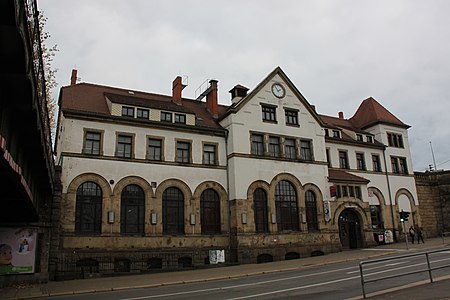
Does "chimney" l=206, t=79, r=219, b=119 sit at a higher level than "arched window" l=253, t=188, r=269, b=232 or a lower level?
higher

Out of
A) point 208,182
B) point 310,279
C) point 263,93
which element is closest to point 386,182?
point 263,93

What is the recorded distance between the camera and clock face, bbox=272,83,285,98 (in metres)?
36.0

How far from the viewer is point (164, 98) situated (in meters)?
37.5

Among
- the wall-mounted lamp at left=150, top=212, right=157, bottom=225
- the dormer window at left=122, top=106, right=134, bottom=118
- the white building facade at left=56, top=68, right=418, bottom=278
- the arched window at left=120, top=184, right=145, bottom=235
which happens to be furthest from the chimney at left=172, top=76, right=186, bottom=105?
the wall-mounted lamp at left=150, top=212, right=157, bottom=225

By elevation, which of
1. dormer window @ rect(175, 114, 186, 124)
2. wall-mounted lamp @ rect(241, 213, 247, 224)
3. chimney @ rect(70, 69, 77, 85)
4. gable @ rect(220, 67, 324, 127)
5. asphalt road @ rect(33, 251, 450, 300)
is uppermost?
chimney @ rect(70, 69, 77, 85)

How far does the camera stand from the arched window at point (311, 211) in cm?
3456

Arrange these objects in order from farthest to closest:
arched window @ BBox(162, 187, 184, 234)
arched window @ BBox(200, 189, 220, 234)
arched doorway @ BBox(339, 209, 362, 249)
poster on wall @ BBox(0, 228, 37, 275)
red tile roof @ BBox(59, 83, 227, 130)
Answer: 1. arched doorway @ BBox(339, 209, 362, 249)
2. arched window @ BBox(200, 189, 220, 234)
3. arched window @ BBox(162, 187, 184, 234)
4. red tile roof @ BBox(59, 83, 227, 130)
5. poster on wall @ BBox(0, 228, 37, 275)

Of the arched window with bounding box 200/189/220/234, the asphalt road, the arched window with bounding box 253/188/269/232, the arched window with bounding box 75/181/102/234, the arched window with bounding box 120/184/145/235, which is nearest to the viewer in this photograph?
the asphalt road

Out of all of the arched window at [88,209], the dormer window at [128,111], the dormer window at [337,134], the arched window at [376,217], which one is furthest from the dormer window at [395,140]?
the arched window at [88,209]

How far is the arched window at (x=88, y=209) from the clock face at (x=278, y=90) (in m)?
17.5

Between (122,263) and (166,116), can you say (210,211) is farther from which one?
(166,116)

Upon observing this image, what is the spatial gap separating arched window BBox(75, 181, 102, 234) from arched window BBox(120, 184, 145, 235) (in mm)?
1576

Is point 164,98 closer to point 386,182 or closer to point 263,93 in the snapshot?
point 263,93

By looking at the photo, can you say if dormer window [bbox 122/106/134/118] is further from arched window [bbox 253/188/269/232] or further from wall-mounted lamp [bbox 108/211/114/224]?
arched window [bbox 253/188/269/232]
